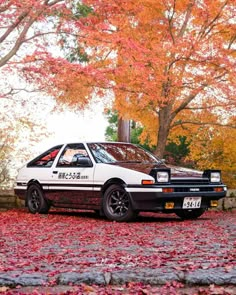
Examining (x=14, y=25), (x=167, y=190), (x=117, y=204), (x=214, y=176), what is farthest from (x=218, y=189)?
(x=14, y=25)

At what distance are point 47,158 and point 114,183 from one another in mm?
2533

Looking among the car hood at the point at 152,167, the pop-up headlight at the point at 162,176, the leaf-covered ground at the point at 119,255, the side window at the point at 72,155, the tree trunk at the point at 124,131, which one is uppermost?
the tree trunk at the point at 124,131

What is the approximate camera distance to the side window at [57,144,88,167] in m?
11.7

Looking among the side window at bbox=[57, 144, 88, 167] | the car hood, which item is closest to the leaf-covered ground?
the car hood

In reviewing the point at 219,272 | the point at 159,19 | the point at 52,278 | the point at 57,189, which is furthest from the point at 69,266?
the point at 159,19

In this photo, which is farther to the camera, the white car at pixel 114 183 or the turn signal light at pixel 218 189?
Answer: the turn signal light at pixel 218 189

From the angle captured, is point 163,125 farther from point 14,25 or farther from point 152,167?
point 14,25

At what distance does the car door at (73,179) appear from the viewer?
11227 millimetres

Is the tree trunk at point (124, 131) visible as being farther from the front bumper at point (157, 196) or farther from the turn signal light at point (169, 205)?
the turn signal light at point (169, 205)

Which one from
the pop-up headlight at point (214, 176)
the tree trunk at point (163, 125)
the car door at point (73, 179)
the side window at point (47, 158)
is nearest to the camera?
the pop-up headlight at point (214, 176)

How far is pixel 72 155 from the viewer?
11938 millimetres

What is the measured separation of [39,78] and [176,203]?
444 centimetres

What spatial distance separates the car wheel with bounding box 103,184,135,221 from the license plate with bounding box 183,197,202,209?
1024mm

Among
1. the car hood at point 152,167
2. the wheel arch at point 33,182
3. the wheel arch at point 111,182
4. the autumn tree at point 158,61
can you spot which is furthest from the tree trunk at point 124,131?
the wheel arch at point 111,182
